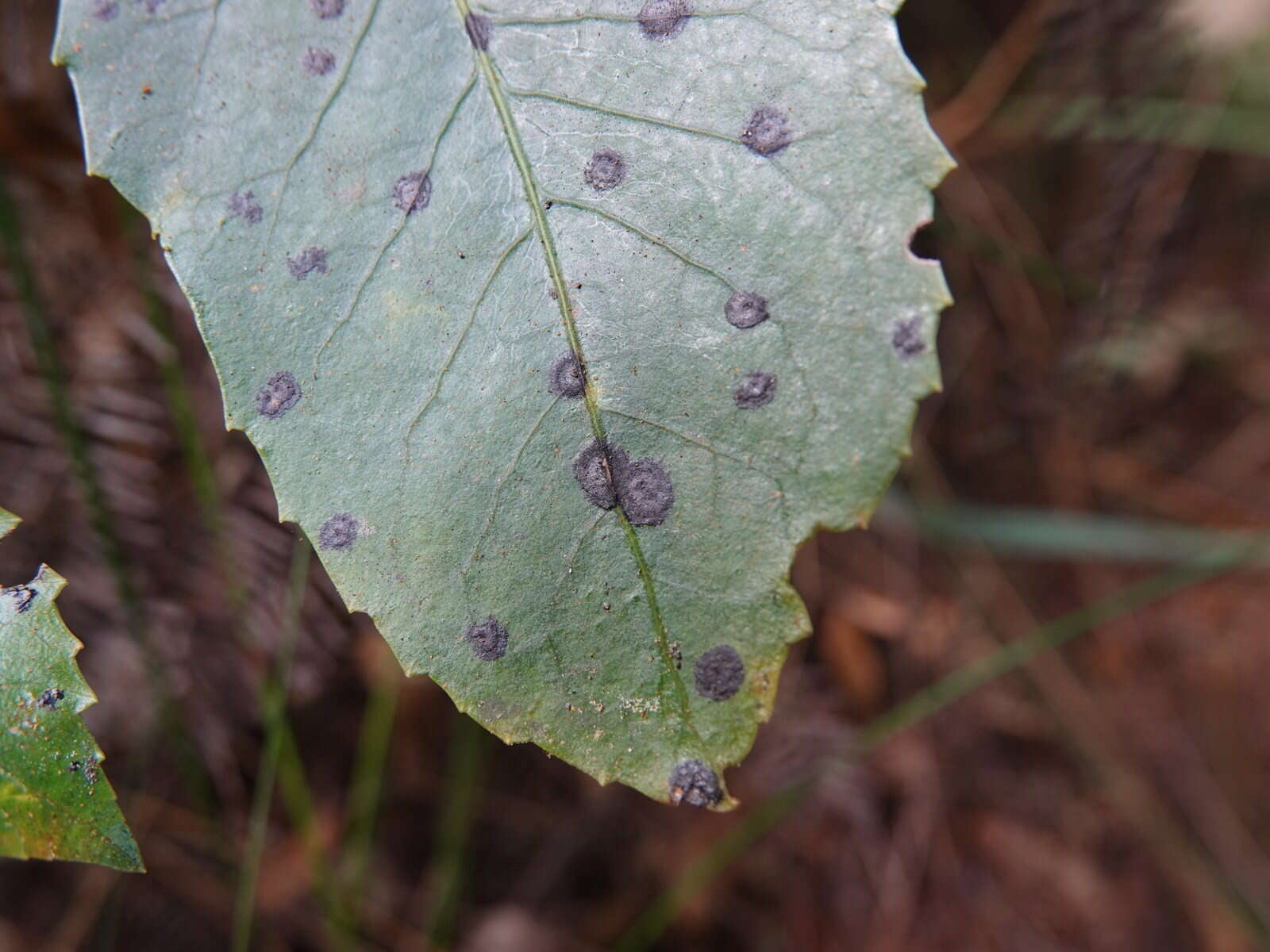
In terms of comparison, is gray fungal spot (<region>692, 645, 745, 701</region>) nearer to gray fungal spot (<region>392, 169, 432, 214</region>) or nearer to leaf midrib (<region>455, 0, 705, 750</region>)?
leaf midrib (<region>455, 0, 705, 750</region>)

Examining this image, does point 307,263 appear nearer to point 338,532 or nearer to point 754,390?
point 338,532

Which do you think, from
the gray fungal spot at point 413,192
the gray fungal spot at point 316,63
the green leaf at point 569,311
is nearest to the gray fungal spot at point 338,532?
the green leaf at point 569,311

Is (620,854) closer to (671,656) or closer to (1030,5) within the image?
(671,656)

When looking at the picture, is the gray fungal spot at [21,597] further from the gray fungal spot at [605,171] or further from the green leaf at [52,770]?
the gray fungal spot at [605,171]

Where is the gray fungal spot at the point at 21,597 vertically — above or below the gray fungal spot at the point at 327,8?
below

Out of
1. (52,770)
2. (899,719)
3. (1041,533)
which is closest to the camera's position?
(52,770)

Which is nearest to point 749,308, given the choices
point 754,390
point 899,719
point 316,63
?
point 754,390
